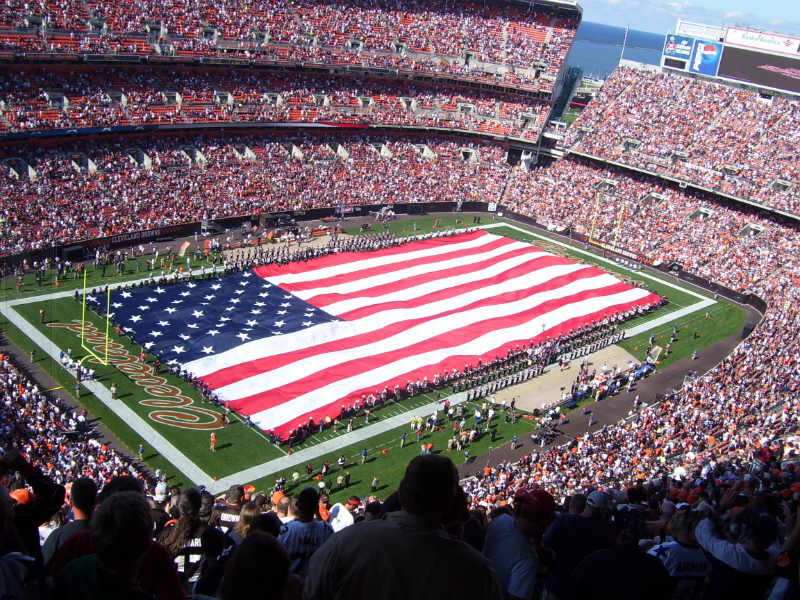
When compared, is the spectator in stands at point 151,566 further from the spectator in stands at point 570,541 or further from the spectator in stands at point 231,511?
the spectator in stands at point 231,511

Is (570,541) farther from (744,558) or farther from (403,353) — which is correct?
(403,353)

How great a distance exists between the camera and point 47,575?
4785 millimetres

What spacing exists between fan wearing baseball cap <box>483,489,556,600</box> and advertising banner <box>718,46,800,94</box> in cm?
5941

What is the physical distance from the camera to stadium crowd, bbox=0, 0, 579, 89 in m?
46.5

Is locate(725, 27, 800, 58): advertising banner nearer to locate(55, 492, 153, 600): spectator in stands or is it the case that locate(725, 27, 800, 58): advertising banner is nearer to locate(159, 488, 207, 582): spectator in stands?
locate(159, 488, 207, 582): spectator in stands

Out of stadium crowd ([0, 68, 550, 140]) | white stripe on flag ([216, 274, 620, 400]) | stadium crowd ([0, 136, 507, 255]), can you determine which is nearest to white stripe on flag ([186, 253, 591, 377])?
white stripe on flag ([216, 274, 620, 400])

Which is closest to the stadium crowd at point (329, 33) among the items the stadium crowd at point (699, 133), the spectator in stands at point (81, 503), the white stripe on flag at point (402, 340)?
the stadium crowd at point (699, 133)

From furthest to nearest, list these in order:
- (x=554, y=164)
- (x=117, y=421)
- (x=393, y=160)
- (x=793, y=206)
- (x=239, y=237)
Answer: (x=554, y=164), (x=393, y=160), (x=793, y=206), (x=239, y=237), (x=117, y=421)

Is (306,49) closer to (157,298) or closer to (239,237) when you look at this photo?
(239,237)

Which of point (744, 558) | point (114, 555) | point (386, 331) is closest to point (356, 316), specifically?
point (386, 331)

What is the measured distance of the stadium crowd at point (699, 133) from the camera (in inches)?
2082

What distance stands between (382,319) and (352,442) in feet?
35.0

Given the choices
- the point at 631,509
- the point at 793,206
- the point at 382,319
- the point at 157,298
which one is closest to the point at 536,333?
the point at 382,319

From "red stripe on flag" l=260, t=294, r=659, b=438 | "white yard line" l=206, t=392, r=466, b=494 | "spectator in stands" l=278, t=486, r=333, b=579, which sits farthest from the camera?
"red stripe on flag" l=260, t=294, r=659, b=438
